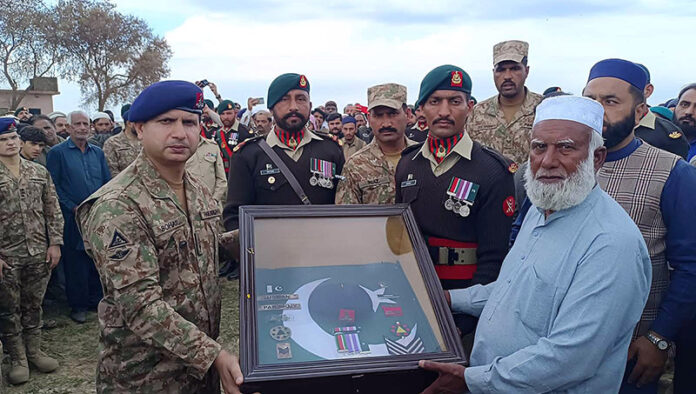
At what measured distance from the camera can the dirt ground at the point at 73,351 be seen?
193 inches

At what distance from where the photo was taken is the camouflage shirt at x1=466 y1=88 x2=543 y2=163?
17.0ft

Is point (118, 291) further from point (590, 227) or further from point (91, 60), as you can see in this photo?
point (91, 60)

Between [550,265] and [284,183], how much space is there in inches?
101

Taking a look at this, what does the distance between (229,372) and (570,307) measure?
4.84 ft

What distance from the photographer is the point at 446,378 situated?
217 centimetres

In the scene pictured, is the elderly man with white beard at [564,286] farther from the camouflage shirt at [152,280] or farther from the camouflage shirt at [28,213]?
the camouflage shirt at [28,213]

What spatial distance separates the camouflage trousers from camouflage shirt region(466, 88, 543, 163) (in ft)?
17.0

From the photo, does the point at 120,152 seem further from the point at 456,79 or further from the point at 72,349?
the point at 456,79

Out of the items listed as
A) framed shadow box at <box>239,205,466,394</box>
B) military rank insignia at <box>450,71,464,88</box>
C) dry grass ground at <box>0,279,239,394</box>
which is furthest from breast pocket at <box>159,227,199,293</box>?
dry grass ground at <box>0,279,239,394</box>

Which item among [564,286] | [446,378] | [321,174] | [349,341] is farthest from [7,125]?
[564,286]

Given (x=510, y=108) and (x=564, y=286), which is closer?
(x=564, y=286)

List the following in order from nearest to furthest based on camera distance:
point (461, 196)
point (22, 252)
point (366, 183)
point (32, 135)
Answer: point (461, 196) → point (366, 183) → point (22, 252) → point (32, 135)

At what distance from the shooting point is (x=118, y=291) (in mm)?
2219

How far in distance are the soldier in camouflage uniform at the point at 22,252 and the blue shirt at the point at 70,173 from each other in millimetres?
1180
